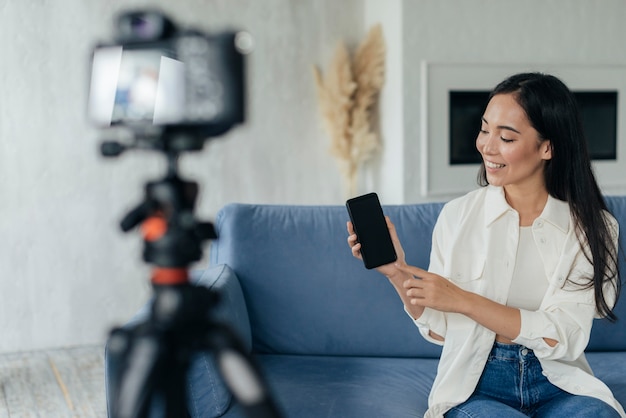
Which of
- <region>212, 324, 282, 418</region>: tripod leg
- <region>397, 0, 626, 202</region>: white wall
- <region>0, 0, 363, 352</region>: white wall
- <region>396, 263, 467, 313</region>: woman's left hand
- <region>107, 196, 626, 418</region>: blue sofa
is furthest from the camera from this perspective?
<region>397, 0, 626, 202</region>: white wall

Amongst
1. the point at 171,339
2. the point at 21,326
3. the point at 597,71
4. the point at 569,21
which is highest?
the point at 569,21

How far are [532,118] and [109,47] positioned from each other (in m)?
1.07

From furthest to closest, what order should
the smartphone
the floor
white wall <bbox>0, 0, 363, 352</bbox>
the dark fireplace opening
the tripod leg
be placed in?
the dark fireplace opening → white wall <bbox>0, 0, 363, 352</bbox> → the floor → the smartphone → the tripod leg

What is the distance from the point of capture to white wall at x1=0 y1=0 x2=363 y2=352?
12.0 ft

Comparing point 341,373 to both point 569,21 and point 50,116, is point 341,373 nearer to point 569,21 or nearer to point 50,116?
point 50,116

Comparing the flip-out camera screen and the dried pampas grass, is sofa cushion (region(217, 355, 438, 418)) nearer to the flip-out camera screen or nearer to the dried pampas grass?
the flip-out camera screen

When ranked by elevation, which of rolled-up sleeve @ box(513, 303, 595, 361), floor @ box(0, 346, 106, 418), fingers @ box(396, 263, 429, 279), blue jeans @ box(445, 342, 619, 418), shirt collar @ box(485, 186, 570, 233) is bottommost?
floor @ box(0, 346, 106, 418)

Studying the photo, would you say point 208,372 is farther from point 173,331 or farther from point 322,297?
point 173,331

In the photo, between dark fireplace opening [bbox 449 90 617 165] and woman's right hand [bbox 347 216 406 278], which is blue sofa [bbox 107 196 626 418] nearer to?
woman's right hand [bbox 347 216 406 278]

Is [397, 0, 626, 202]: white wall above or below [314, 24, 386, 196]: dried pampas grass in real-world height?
above

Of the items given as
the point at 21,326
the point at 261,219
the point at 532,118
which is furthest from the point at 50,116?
the point at 532,118

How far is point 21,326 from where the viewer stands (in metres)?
3.68

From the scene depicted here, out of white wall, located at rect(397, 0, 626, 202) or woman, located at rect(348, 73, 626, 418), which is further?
white wall, located at rect(397, 0, 626, 202)

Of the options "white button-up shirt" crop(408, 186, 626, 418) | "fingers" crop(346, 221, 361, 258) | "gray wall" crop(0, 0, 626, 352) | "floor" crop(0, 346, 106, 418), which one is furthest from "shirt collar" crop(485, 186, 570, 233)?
"gray wall" crop(0, 0, 626, 352)
